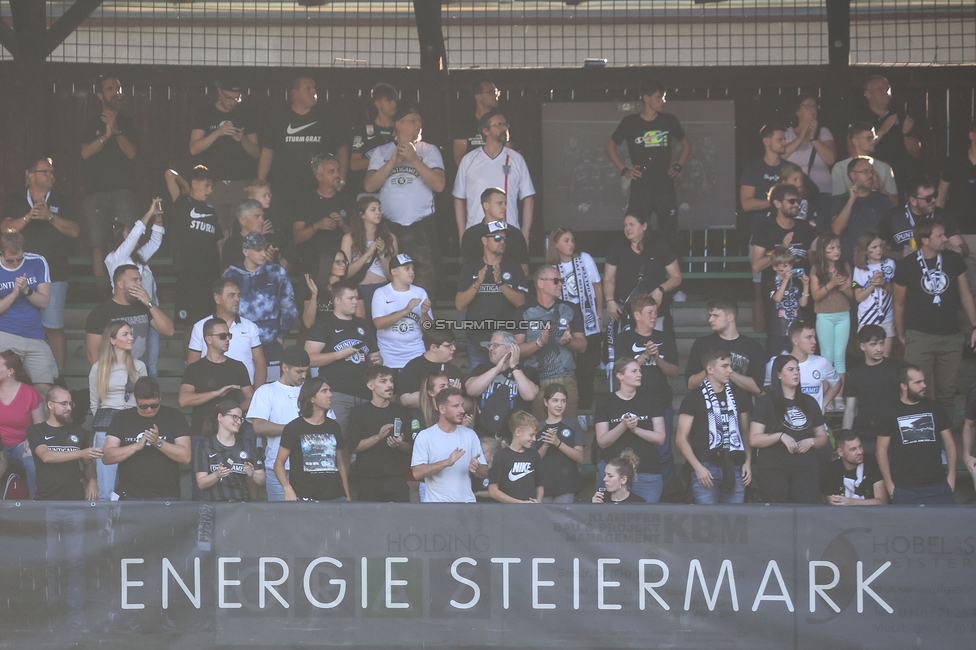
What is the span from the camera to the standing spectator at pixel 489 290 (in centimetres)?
1053

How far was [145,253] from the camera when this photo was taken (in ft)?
36.9

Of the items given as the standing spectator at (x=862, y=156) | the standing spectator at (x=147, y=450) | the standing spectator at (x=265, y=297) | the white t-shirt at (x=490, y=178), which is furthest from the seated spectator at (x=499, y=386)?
the standing spectator at (x=862, y=156)

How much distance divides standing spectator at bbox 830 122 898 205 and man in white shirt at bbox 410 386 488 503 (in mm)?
4947

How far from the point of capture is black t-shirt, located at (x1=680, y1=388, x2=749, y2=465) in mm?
9312

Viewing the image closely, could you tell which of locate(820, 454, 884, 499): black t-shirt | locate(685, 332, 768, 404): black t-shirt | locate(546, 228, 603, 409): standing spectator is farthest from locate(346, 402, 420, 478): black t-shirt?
locate(820, 454, 884, 499): black t-shirt

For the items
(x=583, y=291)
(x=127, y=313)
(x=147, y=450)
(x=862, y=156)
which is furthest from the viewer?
(x=862, y=156)

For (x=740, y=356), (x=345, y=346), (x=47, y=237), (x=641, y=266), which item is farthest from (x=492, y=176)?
(x=47, y=237)

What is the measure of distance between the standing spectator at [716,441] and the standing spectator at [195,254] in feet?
15.3

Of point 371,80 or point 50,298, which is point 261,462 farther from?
point 371,80

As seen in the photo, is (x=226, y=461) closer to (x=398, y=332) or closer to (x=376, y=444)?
(x=376, y=444)

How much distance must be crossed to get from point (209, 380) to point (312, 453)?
4.56ft

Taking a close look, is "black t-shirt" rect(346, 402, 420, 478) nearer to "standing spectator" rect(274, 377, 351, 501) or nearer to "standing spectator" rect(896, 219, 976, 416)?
"standing spectator" rect(274, 377, 351, 501)

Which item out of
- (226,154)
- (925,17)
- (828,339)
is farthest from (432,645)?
(925,17)

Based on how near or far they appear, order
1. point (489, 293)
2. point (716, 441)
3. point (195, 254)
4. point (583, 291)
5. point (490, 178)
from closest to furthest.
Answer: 1. point (716, 441)
2. point (489, 293)
3. point (583, 291)
4. point (195, 254)
5. point (490, 178)
